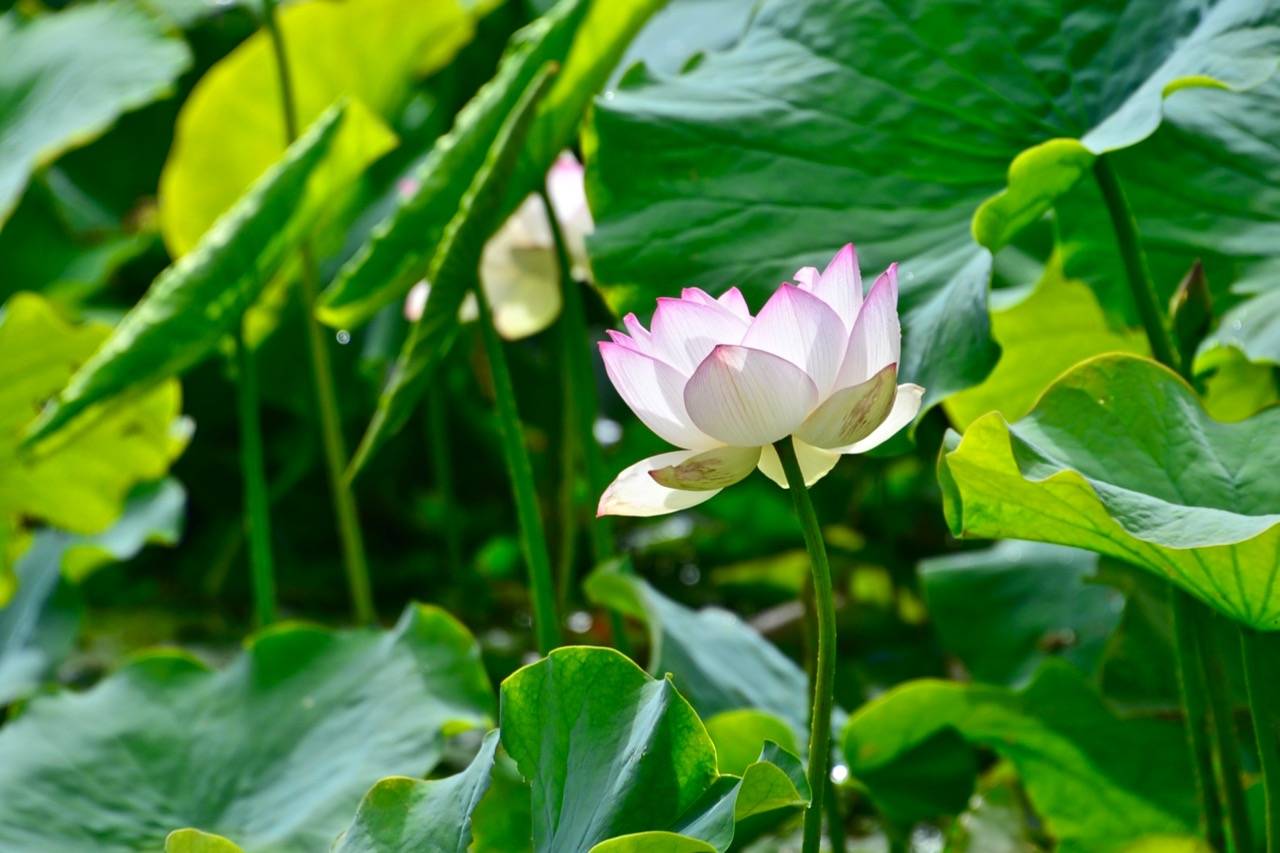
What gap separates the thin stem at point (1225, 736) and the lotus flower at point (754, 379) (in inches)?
11.4

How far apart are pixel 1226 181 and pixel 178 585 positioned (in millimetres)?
1551

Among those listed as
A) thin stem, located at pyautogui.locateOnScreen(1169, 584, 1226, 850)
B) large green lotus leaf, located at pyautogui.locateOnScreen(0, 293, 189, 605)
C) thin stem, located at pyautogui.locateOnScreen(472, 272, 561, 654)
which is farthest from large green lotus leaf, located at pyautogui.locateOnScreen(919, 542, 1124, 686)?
large green lotus leaf, located at pyautogui.locateOnScreen(0, 293, 189, 605)

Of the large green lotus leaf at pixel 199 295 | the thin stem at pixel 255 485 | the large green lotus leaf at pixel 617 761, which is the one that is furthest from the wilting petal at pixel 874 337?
the thin stem at pixel 255 485

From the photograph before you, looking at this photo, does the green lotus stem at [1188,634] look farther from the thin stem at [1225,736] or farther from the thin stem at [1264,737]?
the thin stem at [1264,737]

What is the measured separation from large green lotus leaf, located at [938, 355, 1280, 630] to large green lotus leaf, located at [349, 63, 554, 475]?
1.05ft

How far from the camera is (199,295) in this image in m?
0.95

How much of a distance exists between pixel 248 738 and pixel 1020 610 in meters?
0.60

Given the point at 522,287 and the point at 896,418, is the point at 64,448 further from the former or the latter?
the point at 896,418

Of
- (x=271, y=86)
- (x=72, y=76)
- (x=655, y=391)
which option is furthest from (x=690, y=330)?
(x=72, y=76)

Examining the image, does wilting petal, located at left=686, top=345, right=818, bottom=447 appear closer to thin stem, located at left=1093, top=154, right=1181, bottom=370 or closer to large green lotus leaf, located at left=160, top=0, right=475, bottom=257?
thin stem, located at left=1093, top=154, right=1181, bottom=370

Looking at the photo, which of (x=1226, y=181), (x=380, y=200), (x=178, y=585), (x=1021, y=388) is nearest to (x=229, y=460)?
(x=178, y=585)

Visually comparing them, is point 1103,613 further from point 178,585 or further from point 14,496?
point 178,585

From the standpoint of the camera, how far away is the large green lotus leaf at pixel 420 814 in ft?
1.76

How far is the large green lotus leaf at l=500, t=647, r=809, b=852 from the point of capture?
51cm
